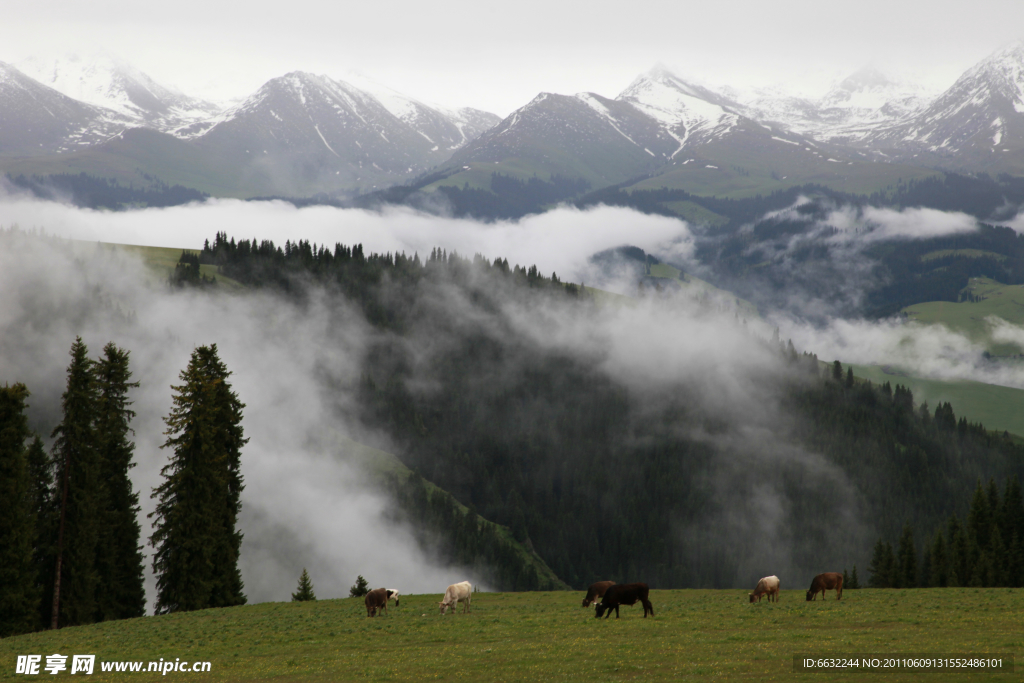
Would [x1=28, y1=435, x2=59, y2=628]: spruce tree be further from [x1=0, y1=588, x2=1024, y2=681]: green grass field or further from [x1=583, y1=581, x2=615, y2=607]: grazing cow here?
Answer: [x1=583, y1=581, x2=615, y2=607]: grazing cow

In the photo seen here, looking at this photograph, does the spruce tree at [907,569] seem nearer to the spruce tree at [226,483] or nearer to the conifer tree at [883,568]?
the conifer tree at [883,568]

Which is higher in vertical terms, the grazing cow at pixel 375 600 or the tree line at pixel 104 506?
the tree line at pixel 104 506

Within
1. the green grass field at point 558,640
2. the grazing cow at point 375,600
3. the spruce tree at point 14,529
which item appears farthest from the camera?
the spruce tree at point 14,529

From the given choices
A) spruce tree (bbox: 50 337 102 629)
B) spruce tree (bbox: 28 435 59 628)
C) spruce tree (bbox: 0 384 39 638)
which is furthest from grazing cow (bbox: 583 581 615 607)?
spruce tree (bbox: 28 435 59 628)

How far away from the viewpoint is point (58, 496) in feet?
217

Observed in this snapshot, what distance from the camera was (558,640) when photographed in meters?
38.7

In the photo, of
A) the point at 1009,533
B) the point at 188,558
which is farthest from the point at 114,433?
the point at 1009,533

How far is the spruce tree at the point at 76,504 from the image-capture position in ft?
214

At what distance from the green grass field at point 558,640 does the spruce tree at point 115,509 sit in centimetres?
1742

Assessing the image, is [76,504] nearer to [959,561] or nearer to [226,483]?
[226,483]

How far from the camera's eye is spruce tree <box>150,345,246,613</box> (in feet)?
232

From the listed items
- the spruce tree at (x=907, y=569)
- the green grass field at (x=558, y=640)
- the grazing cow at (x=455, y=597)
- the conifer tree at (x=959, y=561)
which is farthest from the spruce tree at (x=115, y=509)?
the spruce tree at (x=907, y=569)

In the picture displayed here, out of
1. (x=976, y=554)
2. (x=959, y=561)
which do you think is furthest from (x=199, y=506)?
(x=976, y=554)

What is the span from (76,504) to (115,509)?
745 cm
